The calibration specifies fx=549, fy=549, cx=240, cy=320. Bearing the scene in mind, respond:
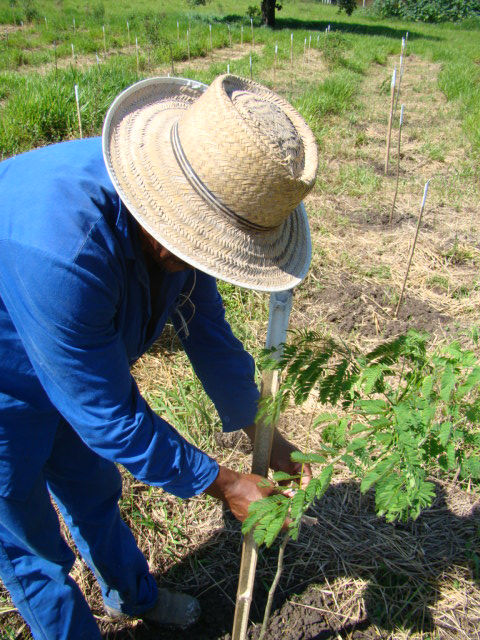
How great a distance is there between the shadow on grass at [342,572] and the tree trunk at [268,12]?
1985 centimetres

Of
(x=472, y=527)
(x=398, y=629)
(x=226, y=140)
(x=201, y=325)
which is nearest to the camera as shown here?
(x=226, y=140)

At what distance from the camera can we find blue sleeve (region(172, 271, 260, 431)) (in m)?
1.77

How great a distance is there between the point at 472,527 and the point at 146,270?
6.09ft

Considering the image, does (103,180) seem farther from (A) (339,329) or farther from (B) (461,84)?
(B) (461,84)

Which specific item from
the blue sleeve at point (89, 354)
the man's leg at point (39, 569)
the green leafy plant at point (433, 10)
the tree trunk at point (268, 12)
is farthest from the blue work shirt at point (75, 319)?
the green leafy plant at point (433, 10)

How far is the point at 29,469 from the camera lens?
1.45m

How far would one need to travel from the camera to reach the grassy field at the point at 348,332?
2102 millimetres

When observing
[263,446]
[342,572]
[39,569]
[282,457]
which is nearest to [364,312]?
[342,572]

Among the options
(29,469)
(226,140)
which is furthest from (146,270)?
(29,469)

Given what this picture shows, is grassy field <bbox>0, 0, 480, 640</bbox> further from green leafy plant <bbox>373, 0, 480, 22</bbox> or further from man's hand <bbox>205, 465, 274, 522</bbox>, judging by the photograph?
green leafy plant <bbox>373, 0, 480, 22</bbox>

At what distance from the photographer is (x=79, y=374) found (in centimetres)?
120

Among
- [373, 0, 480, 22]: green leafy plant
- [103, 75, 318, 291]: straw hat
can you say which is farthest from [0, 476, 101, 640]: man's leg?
[373, 0, 480, 22]: green leafy plant

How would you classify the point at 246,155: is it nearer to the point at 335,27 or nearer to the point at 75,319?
the point at 75,319

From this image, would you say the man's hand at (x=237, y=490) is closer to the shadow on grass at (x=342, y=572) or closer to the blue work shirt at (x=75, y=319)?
the blue work shirt at (x=75, y=319)
